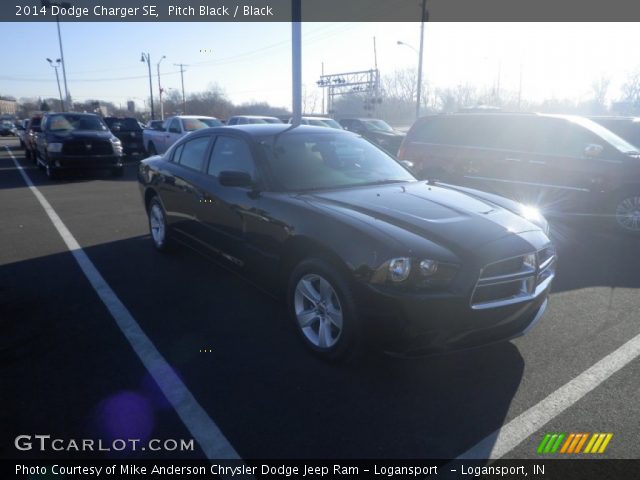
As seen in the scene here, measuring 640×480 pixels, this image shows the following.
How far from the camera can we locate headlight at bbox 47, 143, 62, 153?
42.0 ft

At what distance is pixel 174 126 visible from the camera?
1623cm

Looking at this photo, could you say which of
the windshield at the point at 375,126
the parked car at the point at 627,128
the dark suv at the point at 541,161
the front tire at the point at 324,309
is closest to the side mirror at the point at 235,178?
the front tire at the point at 324,309

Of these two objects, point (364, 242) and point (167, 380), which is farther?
point (167, 380)

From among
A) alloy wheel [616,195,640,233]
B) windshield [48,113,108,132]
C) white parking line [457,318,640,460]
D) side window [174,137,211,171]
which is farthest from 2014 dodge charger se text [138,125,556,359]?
windshield [48,113,108,132]

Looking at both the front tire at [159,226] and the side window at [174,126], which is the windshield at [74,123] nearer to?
the side window at [174,126]

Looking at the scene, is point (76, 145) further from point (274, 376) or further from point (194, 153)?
point (274, 376)

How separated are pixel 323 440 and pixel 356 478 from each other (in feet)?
1.02

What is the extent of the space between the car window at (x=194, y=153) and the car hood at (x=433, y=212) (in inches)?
73.3

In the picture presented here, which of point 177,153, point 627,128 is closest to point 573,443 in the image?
point 177,153

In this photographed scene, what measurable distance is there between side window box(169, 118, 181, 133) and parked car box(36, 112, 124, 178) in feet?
7.71

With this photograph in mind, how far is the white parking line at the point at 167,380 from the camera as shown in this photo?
2.55 meters

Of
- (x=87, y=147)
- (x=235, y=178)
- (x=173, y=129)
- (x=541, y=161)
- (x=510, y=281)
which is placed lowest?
(x=510, y=281)

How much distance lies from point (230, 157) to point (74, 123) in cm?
1185

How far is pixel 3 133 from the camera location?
4662cm
